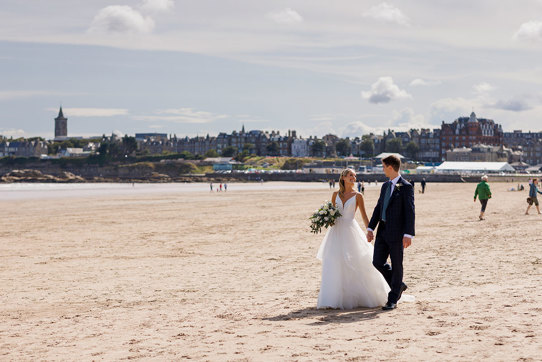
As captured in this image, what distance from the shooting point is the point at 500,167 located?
113875 mm

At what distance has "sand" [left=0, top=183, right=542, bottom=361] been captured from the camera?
6.34 meters

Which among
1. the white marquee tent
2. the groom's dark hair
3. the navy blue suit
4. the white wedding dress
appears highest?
the white marquee tent

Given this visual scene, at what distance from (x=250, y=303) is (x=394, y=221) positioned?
2514 mm

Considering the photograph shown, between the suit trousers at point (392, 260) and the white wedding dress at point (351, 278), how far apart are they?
0.53ft

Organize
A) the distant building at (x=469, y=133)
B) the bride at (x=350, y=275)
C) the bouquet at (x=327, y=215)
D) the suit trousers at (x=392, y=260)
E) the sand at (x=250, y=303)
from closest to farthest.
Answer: the sand at (x=250, y=303) → the suit trousers at (x=392, y=260) → the bride at (x=350, y=275) → the bouquet at (x=327, y=215) → the distant building at (x=469, y=133)

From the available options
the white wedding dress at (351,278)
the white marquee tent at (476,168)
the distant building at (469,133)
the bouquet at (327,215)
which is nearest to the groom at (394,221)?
the white wedding dress at (351,278)

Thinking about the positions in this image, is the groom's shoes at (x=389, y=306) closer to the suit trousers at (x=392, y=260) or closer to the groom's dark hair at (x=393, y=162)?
the suit trousers at (x=392, y=260)

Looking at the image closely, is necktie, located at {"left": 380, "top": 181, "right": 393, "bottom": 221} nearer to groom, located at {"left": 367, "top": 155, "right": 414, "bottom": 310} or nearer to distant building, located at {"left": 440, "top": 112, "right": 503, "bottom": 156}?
groom, located at {"left": 367, "top": 155, "right": 414, "bottom": 310}

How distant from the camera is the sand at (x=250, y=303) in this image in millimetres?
6344

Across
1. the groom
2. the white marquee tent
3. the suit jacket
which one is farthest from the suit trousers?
the white marquee tent

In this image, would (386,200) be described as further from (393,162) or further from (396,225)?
(393,162)

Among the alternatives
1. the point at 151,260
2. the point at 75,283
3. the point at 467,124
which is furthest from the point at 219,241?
the point at 467,124

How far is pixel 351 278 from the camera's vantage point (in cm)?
829

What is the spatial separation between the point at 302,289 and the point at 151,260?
520 centimetres
